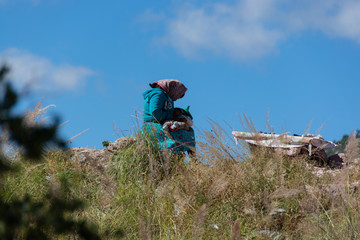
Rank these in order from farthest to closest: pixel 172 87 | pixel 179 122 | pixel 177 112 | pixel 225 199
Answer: pixel 172 87 → pixel 177 112 → pixel 179 122 → pixel 225 199

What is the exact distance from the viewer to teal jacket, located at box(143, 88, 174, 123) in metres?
7.30

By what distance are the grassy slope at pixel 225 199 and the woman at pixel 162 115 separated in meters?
1.22

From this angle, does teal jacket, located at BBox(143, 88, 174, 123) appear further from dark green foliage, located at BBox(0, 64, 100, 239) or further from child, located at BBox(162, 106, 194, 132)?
dark green foliage, located at BBox(0, 64, 100, 239)

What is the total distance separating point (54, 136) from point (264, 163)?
374 centimetres

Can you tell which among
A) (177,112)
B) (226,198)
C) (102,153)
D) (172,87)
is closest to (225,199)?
(226,198)

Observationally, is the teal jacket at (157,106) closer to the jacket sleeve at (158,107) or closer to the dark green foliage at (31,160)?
the jacket sleeve at (158,107)

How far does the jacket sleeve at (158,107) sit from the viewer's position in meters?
7.30

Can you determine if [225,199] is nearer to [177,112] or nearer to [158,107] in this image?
[158,107]

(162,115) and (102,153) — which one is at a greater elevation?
(162,115)

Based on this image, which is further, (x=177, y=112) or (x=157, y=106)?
(x=177, y=112)

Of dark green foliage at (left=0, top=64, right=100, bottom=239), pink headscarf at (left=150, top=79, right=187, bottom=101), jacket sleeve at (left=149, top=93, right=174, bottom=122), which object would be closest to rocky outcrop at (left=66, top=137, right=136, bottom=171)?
jacket sleeve at (left=149, top=93, right=174, bottom=122)

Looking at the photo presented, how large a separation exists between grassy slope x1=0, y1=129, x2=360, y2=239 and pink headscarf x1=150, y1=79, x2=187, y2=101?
2286 millimetres

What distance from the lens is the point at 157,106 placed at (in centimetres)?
730

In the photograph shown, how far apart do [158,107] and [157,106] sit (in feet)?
0.08
